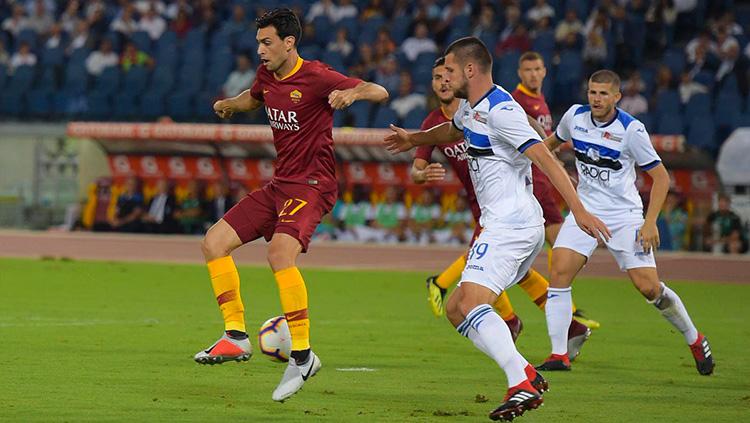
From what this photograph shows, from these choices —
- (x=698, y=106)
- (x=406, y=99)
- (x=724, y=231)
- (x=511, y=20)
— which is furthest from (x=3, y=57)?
(x=724, y=231)

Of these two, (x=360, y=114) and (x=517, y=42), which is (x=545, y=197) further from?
(x=360, y=114)

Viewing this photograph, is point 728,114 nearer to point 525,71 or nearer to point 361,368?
point 525,71

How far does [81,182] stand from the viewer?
96.3ft

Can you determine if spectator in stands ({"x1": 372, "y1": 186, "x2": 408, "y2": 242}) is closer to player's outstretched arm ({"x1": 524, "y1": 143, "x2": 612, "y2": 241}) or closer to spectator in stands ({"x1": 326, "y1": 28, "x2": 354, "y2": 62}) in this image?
spectator in stands ({"x1": 326, "y1": 28, "x2": 354, "y2": 62})

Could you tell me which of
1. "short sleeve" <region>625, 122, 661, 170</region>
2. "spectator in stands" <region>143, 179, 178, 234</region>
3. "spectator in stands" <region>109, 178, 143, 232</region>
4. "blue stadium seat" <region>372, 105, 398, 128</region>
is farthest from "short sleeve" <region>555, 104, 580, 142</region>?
"spectator in stands" <region>109, 178, 143, 232</region>

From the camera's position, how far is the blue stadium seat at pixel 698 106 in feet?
81.5

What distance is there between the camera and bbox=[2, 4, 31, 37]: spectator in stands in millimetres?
33844

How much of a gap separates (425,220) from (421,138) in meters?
17.4

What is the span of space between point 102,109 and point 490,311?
24.0 metres

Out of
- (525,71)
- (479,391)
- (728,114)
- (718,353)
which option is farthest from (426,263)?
(479,391)

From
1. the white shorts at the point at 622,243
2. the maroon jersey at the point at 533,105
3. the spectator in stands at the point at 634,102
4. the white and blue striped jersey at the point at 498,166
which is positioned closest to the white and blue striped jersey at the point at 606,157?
the white shorts at the point at 622,243

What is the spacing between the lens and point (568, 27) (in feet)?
89.1

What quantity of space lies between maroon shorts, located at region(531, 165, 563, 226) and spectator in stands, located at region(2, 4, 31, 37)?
23617 mm

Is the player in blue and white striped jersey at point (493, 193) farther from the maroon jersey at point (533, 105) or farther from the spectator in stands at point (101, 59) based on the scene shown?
the spectator in stands at point (101, 59)
